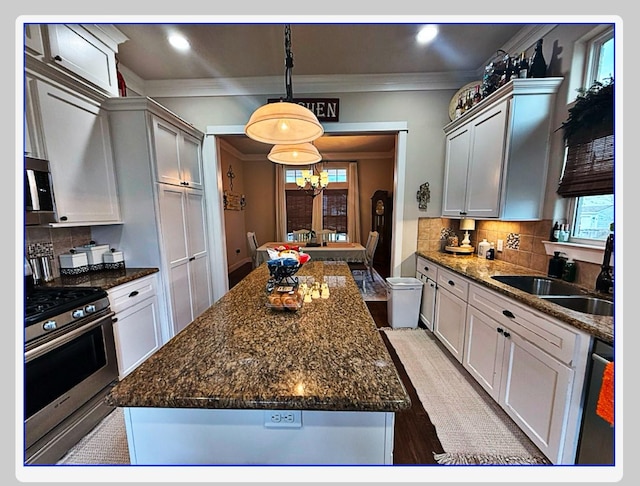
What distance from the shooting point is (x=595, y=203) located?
1.61 m

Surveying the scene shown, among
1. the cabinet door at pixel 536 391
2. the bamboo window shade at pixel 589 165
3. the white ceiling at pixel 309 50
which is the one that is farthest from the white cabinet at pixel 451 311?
the white ceiling at pixel 309 50

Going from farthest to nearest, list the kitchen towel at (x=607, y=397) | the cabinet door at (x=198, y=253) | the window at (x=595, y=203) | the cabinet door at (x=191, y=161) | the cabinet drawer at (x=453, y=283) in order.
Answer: the cabinet door at (x=198, y=253)
the cabinet door at (x=191, y=161)
the cabinet drawer at (x=453, y=283)
the window at (x=595, y=203)
the kitchen towel at (x=607, y=397)

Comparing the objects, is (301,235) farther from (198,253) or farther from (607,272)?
(607,272)

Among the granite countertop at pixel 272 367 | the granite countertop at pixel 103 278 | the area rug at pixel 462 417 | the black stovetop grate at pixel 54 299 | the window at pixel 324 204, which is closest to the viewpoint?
the granite countertop at pixel 272 367

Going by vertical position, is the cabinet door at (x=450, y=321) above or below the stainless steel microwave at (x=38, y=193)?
below

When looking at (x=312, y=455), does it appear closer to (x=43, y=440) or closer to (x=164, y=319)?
(x=43, y=440)

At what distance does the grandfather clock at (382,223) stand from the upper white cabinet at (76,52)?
5080 millimetres

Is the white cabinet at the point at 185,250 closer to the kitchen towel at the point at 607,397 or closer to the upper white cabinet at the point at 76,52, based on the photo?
the upper white cabinet at the point at 76,52

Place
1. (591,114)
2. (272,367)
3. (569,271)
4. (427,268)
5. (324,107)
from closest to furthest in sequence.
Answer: (272,367) → (591,114) → (569,271) → (427,268) → (324,107)

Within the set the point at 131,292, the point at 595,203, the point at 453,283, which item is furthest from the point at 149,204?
the point at 595,203

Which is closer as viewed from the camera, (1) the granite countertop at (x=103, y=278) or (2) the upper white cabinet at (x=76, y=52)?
(2) the upper white cabinet at (x=76, y=52)

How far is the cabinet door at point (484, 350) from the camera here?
61.8 inches

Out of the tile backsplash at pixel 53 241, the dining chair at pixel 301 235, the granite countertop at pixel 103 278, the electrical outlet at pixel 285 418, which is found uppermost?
the tile backsplash at pixel 53 241

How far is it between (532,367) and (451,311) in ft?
2.77
